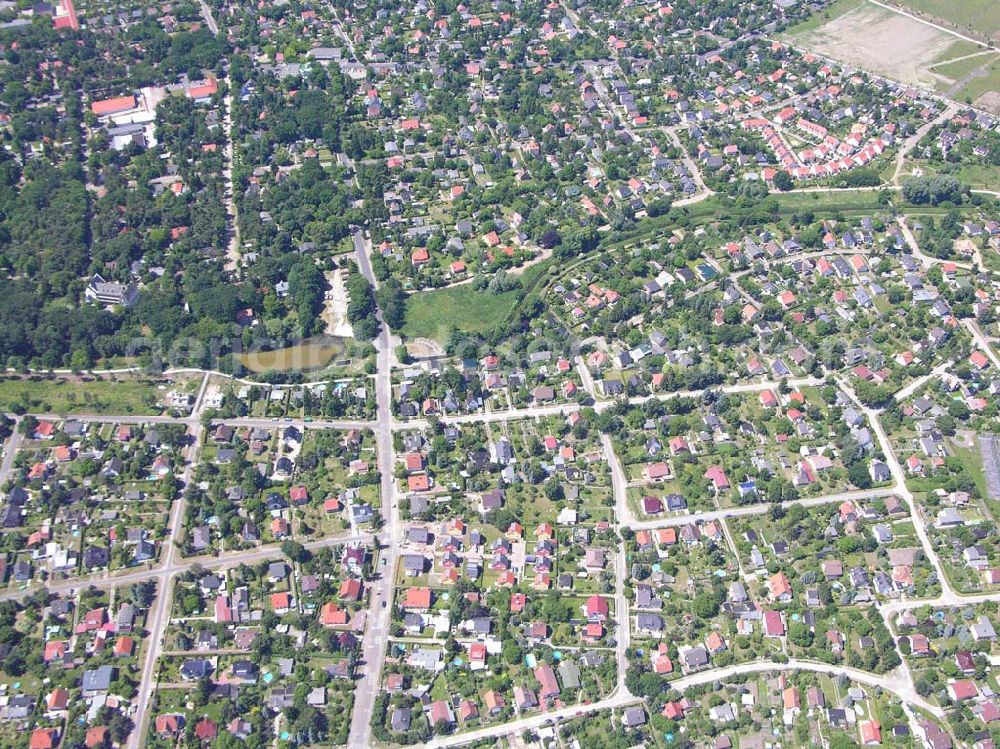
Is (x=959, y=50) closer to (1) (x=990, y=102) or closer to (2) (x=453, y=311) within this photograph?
(1) (x=990, y=102)

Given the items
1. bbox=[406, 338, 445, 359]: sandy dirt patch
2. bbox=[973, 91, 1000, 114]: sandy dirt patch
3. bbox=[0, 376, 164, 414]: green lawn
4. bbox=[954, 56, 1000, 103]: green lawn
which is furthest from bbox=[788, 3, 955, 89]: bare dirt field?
bbox=[0, 376, 164, 414]: green lawn

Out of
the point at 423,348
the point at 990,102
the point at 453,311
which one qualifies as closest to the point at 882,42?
the point at 990,102

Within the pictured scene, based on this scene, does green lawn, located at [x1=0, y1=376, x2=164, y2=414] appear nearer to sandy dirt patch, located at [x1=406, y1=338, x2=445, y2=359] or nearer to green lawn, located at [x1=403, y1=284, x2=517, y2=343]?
sandy dirt patch, located at [x1=406, y1=338, x2=445, y2=359]

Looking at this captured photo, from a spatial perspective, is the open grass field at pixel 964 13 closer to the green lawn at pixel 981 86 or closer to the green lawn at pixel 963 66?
the green lawn at pixel 963 66

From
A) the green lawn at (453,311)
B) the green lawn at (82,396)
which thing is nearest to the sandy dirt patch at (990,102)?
the green lawn at (453,311)

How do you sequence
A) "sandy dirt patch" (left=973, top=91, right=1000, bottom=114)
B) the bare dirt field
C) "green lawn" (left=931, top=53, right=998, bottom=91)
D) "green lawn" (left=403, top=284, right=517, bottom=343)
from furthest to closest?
1. the bare dirt field
2. "green lawn" (left=931, top=53, right=998, bottom=91)
3. "sandy dirt patch" (left=973, top=91, right=1000, bottom=114)
4. "green lawn" (left=403, top=284, right=517, bottom=343)

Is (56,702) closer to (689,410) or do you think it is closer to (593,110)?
(689,410)
